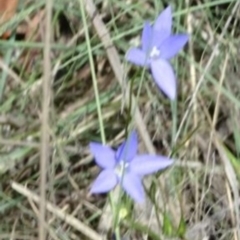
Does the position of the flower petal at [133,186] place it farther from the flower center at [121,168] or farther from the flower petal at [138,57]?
the flower petal at [138,57]

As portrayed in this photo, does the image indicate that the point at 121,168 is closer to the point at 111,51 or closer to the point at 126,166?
the point at 126,166

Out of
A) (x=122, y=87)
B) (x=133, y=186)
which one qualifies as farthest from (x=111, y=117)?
(x=133, y=186)

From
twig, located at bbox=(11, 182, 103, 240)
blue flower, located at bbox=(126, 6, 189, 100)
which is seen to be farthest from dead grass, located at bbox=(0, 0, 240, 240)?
blue flower, located at bbox=(126, 6, 189, 100)

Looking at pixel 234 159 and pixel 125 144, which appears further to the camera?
pixel 234 159

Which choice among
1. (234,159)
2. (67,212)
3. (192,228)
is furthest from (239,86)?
(67,212)

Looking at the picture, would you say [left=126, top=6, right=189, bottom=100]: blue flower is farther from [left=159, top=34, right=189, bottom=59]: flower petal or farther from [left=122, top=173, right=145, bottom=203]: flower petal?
[left=122, top=173, right=145, bottom=203]: flower petal

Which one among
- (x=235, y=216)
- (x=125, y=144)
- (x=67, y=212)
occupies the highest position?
(x=125, y=144)

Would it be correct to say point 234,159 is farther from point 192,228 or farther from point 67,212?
point 67,212
